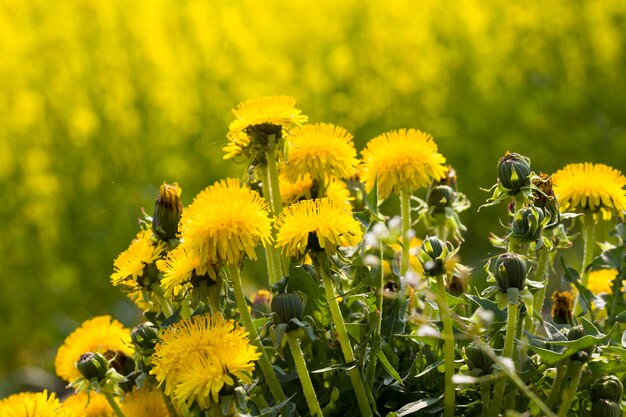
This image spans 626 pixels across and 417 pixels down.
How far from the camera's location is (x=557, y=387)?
1231mm

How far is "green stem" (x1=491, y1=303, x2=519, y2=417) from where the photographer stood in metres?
1.16

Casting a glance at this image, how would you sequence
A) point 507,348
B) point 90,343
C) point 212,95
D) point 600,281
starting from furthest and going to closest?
point 212,95
point 600,281
point 90,343
point 507,348

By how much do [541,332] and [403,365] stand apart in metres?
0.76

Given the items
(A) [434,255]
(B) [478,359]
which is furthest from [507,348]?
(A) [434,255]

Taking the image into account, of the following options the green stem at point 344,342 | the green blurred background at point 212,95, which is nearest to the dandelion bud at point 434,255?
the green stem at point 344,342

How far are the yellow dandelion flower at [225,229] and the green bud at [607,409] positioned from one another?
1.50ft

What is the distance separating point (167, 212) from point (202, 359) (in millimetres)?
296

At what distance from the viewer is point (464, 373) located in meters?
1.18

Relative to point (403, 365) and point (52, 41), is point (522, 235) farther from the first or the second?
point (52, 41)

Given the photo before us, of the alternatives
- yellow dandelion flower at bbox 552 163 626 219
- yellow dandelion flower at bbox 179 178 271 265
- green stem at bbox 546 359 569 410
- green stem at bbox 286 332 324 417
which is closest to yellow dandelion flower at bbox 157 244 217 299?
yellow dandelion flower at bbox 179 178 271 265

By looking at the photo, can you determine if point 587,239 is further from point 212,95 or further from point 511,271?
point 212,95

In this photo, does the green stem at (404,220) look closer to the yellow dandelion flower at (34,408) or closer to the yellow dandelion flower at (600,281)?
the yellow dandelion flower at (600,281)

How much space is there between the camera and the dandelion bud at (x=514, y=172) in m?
1.18

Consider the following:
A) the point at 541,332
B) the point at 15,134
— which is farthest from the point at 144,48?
the point at 541,332
